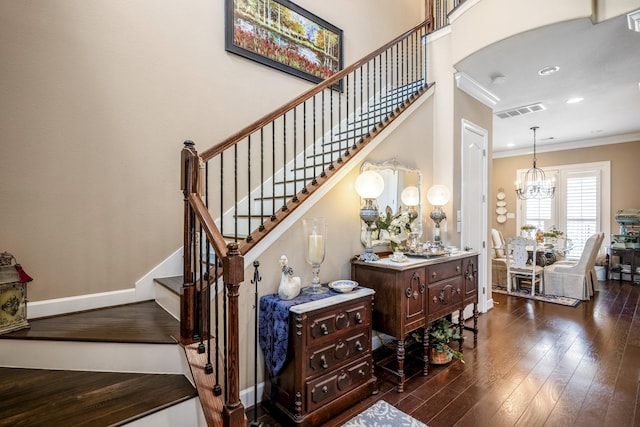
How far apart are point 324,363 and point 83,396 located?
135cm

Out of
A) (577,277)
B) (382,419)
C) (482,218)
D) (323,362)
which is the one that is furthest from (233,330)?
(577,277)

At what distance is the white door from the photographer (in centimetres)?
407

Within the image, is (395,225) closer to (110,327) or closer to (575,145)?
(110,327)

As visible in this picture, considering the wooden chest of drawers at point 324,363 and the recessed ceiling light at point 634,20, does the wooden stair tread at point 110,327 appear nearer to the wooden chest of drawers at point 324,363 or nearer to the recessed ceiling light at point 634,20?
the wooden chest of drawers at point 324,363

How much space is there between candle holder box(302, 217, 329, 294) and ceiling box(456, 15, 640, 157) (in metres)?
2.70

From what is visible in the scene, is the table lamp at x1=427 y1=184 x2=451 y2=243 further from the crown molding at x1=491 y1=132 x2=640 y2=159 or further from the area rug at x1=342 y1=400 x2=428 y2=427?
the crown molding at x1=491 y1=132 x2=640 y2=159

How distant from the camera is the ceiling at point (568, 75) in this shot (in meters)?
2.97

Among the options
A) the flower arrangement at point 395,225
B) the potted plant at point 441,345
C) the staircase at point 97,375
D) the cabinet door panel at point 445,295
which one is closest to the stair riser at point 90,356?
the staircase at point 97,375

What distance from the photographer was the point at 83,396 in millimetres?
1603

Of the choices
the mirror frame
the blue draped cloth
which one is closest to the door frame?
the mirror frame

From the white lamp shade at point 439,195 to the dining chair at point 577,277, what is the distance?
11.1 feet

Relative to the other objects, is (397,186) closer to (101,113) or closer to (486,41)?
(486,41)

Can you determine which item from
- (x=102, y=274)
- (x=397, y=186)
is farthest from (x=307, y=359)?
Answer: (x=397, y=186)

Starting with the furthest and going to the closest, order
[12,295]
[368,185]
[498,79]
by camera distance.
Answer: [498,79] < [368,185] < [12,295]
